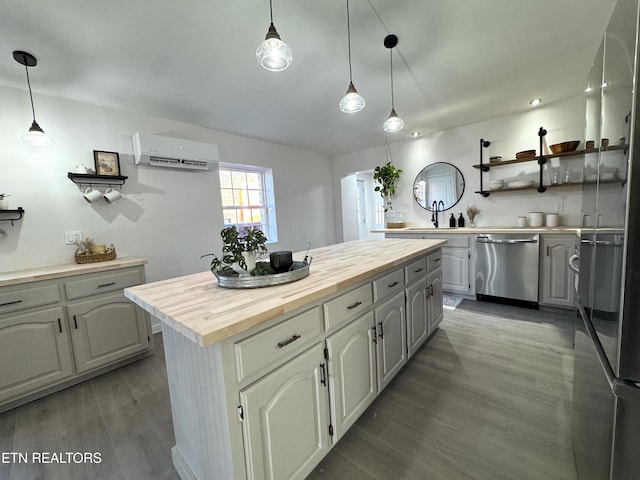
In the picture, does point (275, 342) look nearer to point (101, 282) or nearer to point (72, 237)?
point (101, 282)

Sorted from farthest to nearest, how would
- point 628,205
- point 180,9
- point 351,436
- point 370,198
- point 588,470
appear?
point 370,198 → point 180,9 → point 351,436 → point 588,470 → point 628,205

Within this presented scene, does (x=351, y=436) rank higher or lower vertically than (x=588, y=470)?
lower

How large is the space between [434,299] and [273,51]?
224 centimetres

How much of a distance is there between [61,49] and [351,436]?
3.15 metres

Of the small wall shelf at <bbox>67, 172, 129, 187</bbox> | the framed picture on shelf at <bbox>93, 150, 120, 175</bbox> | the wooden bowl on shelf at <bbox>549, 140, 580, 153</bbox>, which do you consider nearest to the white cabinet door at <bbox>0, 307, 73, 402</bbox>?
the small wall shelf at <bbox>67, 172, 129, 187</bbox>

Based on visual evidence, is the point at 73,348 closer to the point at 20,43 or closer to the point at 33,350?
the point at 33,350

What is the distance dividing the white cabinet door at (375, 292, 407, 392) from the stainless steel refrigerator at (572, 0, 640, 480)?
873mm

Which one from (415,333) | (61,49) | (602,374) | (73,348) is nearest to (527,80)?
(415,333)

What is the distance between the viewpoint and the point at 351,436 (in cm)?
144

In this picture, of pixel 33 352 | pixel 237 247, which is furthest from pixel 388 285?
pixel 33 352

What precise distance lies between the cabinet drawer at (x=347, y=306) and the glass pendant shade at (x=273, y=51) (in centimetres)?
124

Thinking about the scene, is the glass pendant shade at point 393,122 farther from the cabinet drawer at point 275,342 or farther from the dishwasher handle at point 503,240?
the dishwasher handle at point 503,240

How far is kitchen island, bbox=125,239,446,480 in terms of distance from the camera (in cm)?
86

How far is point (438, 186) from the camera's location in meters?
4.11
